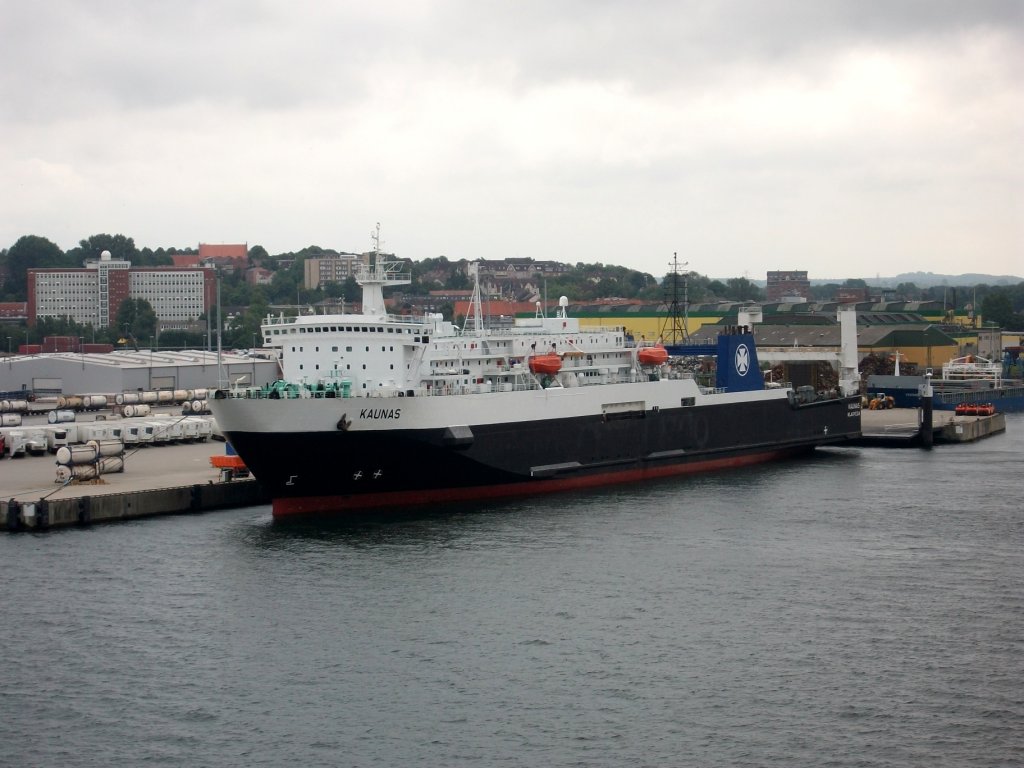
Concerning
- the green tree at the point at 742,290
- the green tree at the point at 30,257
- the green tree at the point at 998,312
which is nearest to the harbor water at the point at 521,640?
the green tree at the point at 998,312

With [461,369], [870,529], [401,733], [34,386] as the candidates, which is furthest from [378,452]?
[34,386]

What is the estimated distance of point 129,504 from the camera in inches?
1318

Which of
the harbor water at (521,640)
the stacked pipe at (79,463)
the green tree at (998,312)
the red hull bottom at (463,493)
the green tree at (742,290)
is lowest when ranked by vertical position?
the harbor water at (521,640)

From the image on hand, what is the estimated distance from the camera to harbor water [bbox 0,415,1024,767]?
18.5 meters

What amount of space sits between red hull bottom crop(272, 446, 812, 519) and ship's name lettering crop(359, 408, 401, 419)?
2.23m

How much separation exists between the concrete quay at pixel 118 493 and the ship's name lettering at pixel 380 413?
4.88 meters

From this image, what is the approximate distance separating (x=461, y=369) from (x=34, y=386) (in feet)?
141

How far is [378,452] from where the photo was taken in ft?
111

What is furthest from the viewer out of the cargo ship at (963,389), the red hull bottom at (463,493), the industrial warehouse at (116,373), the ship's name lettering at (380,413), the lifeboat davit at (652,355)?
the industrial warehouse at (116,373)

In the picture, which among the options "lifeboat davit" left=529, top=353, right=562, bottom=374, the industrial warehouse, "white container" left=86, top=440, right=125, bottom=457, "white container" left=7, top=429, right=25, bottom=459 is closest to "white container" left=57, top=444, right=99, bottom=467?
"white container" left=86, top=440, right=125, bottom=457

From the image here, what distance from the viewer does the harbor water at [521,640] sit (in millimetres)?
18453

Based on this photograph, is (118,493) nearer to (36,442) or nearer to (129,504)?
(129,504)

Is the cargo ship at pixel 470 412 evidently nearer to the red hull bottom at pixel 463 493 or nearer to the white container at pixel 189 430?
the red hull bottom at pixel 463 493

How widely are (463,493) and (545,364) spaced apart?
550cm
